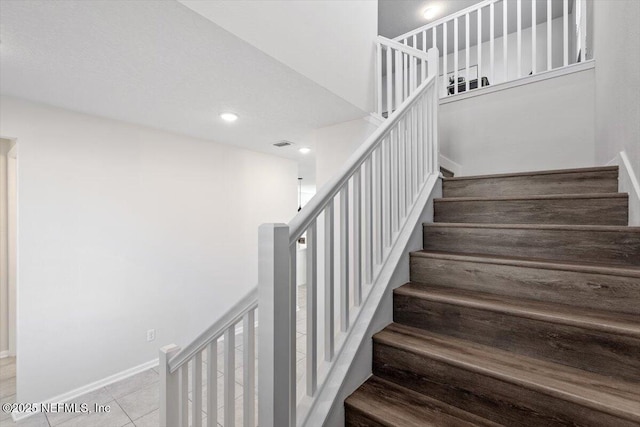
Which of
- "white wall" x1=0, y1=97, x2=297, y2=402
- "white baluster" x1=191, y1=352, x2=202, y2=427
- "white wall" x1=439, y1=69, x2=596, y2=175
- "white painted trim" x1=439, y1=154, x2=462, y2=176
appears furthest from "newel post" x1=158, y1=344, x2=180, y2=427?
"white wall" x1=439, y1=69, x2=596, y2=175

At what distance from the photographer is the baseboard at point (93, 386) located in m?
2.18

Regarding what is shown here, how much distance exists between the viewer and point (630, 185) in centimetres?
143

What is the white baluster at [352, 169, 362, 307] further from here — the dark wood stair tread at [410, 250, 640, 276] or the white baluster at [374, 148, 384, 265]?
the dark wood stair tread at [410, 250, 640, 276]

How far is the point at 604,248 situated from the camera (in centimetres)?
133

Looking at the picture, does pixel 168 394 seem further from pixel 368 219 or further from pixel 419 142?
pixel 419 142

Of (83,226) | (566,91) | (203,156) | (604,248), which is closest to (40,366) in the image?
(83,226)

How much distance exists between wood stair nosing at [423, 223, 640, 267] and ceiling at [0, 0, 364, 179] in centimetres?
138

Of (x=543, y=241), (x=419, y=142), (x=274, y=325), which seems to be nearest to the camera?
(x=274, y=325)

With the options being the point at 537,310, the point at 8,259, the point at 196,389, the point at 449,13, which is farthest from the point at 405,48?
the point at 8,259

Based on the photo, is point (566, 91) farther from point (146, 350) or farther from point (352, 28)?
point (146, 350)

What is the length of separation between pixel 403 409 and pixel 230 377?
26.3 inches

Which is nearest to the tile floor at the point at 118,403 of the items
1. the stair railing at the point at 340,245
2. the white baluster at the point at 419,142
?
the stair railing at the point at 340,245

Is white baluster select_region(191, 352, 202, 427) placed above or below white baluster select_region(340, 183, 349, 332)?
below

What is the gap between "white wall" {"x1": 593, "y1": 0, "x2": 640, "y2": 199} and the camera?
137 cm
